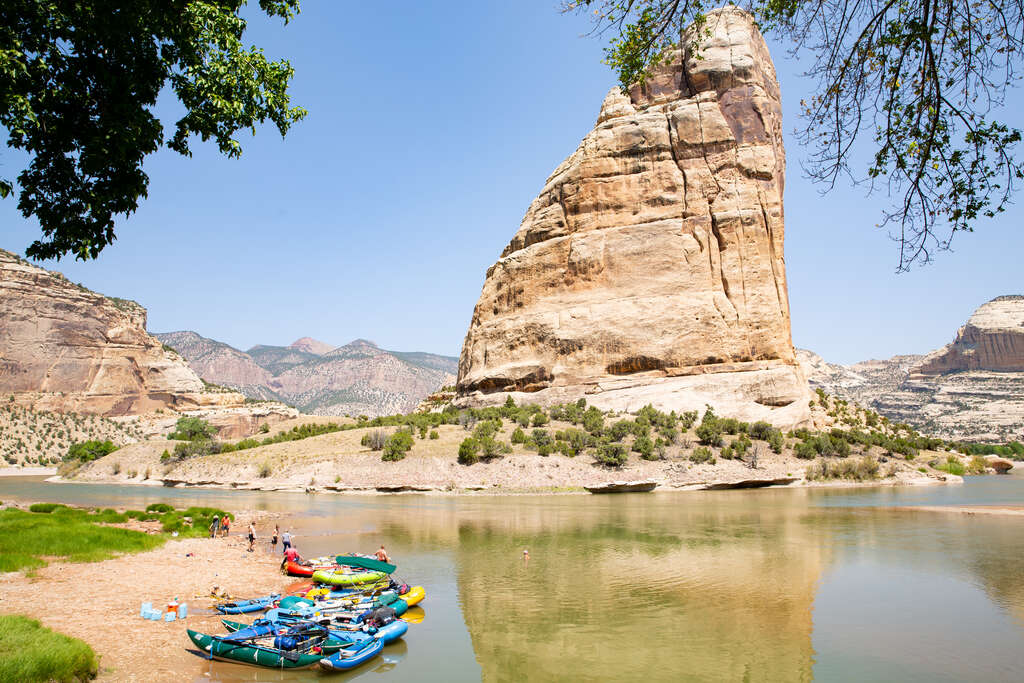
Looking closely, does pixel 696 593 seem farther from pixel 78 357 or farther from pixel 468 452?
pixel 78 357

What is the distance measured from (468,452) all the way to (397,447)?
5752 millimetres

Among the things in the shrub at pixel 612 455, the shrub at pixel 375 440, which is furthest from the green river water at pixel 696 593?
the shrub at pixel 375 440

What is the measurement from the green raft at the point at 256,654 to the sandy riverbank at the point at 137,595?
14.1 inches

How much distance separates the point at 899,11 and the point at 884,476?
Result: 50652 millimetres

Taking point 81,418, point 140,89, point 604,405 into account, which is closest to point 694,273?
point 604,405

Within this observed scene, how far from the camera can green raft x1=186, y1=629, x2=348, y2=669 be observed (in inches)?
427

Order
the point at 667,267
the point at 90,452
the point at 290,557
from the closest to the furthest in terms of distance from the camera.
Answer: the point at 290,557
the point at 667,267
the point at 90,452

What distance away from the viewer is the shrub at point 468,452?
46000 mm

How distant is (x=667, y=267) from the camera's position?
61406mm

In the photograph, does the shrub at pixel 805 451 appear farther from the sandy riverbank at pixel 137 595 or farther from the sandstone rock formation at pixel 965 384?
the sandstone rock formation at pixel 965 384

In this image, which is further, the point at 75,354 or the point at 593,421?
the point at 75,354

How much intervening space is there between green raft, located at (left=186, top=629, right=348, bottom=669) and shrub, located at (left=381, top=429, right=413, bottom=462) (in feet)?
119

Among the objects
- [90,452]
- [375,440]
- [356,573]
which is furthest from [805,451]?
[90,452]

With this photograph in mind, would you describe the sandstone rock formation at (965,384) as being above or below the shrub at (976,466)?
above
